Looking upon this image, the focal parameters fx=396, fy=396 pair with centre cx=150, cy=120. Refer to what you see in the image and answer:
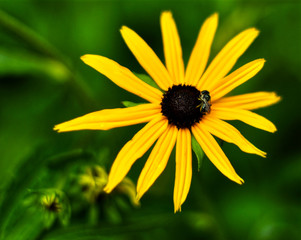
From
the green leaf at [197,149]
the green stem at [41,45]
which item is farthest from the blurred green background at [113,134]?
the green leaf at [197,149]

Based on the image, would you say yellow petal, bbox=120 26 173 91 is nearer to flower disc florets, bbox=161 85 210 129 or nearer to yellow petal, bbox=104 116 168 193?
flower disc florets, bbox=161 85 210 129

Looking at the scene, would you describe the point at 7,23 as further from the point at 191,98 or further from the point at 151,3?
the point at 151,3

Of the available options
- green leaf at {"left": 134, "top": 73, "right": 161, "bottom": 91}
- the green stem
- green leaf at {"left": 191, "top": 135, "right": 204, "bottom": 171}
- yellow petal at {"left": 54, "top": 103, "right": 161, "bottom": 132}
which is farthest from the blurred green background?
green leaf at {"left": 134, "top": 73, "right": 161, "bottom": 91}

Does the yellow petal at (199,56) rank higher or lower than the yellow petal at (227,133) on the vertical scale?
higher

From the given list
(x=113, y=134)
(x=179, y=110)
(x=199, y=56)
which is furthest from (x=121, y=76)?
(x=113, y=134)

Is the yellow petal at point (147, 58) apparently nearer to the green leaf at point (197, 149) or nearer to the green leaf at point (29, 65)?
the green leaf at point (197, 149)
